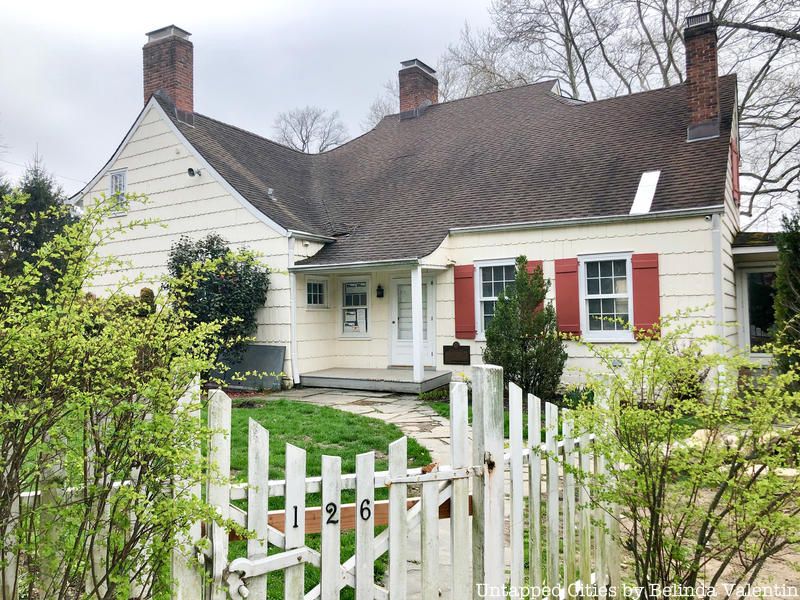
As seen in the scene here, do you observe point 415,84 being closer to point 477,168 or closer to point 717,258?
point 477,168

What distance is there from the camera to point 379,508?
247 cm

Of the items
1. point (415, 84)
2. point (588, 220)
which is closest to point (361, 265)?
point (588, 220)

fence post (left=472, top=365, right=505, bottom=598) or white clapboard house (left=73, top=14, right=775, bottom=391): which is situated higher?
white clapboard house (left=73, top=14, right=775, bottom=391)

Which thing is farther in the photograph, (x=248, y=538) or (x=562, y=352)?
(x=562, y=352)

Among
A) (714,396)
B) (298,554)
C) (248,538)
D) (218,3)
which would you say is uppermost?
(218,3)

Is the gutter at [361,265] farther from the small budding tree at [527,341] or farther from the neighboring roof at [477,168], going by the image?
the small budding tree at [527,341]

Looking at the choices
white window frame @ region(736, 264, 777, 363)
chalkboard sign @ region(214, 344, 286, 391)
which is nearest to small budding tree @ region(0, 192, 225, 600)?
chalkboard sign @ region(214, 344, 286, 391)

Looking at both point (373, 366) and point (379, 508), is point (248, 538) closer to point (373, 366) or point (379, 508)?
point (379, 508)

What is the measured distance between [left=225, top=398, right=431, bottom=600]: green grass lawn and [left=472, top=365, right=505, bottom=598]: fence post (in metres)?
1.19

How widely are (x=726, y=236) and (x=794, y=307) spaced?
1.80 m

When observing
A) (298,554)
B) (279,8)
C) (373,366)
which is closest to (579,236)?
(373,366)

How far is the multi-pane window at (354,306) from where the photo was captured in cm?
1312

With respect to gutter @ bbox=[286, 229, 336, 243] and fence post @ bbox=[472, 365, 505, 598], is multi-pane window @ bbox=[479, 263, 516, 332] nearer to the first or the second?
gutter @ bbox=[286, 229, 336, 243]

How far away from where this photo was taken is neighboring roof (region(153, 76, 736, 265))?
10.9 meters
